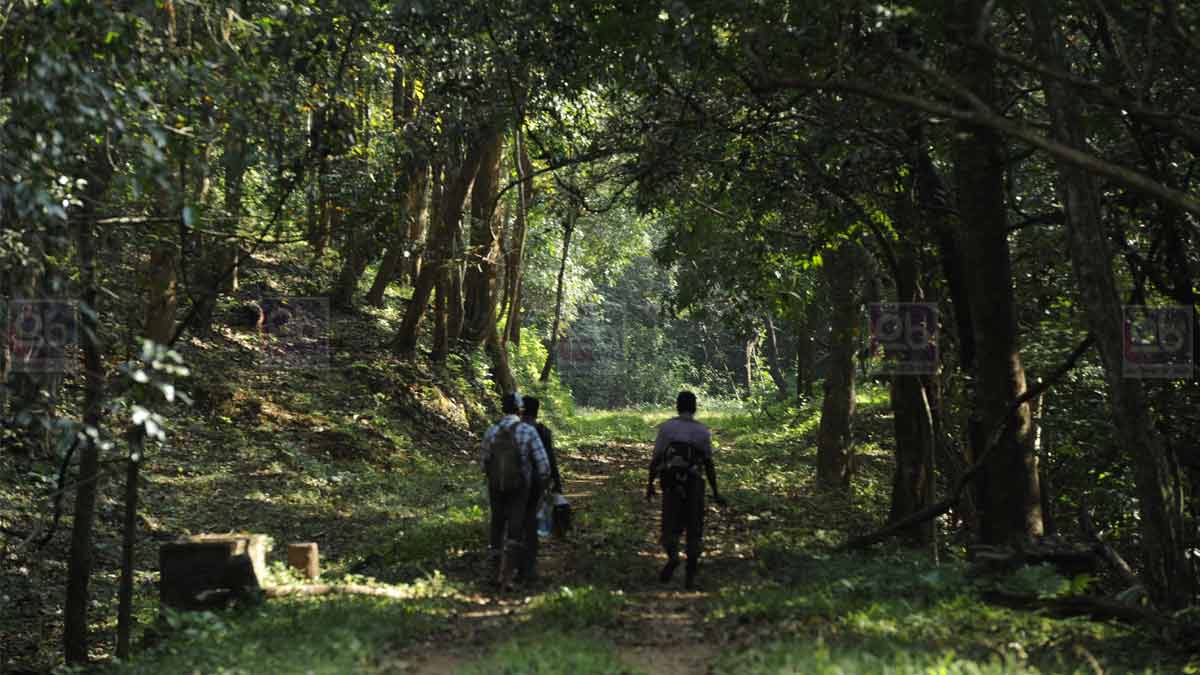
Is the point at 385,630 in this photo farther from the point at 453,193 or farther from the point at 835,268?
the point at 453,193

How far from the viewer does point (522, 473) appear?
37.1ft

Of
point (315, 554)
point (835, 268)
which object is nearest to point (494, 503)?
point (315, 554)

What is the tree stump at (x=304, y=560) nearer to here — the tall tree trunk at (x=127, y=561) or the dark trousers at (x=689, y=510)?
the tall tree trunk at (x=127, y=561)

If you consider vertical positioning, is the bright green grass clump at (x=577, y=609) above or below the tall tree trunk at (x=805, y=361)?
below

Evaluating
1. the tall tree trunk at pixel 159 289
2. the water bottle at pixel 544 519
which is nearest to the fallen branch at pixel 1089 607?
the water bottle at pixel 544 519

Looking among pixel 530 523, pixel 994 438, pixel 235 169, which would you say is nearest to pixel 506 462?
pixel 530 523

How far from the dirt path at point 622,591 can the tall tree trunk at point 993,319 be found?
2935 mm

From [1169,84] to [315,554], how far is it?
33.4 ft

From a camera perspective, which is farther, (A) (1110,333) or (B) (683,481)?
(B) (683,481)

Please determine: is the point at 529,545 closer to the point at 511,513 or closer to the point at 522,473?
the point at 511,513

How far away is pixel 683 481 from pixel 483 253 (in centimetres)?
1843

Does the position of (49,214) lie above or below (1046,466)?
above

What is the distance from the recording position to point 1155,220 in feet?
39.4

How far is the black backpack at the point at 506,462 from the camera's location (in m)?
11.3
